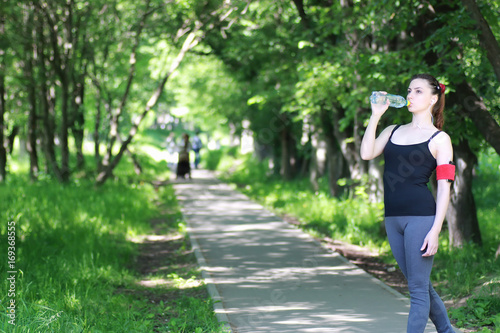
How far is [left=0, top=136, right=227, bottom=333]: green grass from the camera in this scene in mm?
5746

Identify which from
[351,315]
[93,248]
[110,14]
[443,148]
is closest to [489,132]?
[351,315]

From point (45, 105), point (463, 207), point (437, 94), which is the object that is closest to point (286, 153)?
point (45, 105)

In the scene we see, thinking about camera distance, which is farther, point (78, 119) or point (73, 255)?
point (78, 119)

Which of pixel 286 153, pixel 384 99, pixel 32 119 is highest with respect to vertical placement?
pixel 32 119

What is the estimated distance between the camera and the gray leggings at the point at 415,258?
4.22 metres

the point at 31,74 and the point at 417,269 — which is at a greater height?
the point at 31,74

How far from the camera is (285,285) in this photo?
7.70 metres

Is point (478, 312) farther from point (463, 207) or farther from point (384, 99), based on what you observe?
point (463, 207)

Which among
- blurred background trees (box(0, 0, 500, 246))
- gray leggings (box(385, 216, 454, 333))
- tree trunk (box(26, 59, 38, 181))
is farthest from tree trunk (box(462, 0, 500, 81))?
tree trunk (box(26, 59, 38, 181))

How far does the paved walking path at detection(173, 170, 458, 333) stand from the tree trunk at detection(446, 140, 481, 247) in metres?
1.88

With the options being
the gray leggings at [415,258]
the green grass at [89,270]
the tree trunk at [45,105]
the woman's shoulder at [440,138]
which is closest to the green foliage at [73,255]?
the green grass at [89,270]

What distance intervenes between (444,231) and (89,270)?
20.6 feet

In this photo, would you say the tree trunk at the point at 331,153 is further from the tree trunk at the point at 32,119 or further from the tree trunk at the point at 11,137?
the tree trunk at the point at 11,137

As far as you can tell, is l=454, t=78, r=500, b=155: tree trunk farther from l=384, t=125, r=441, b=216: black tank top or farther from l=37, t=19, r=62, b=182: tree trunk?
l=37, t=19, r=62, b=182: tree trunk
